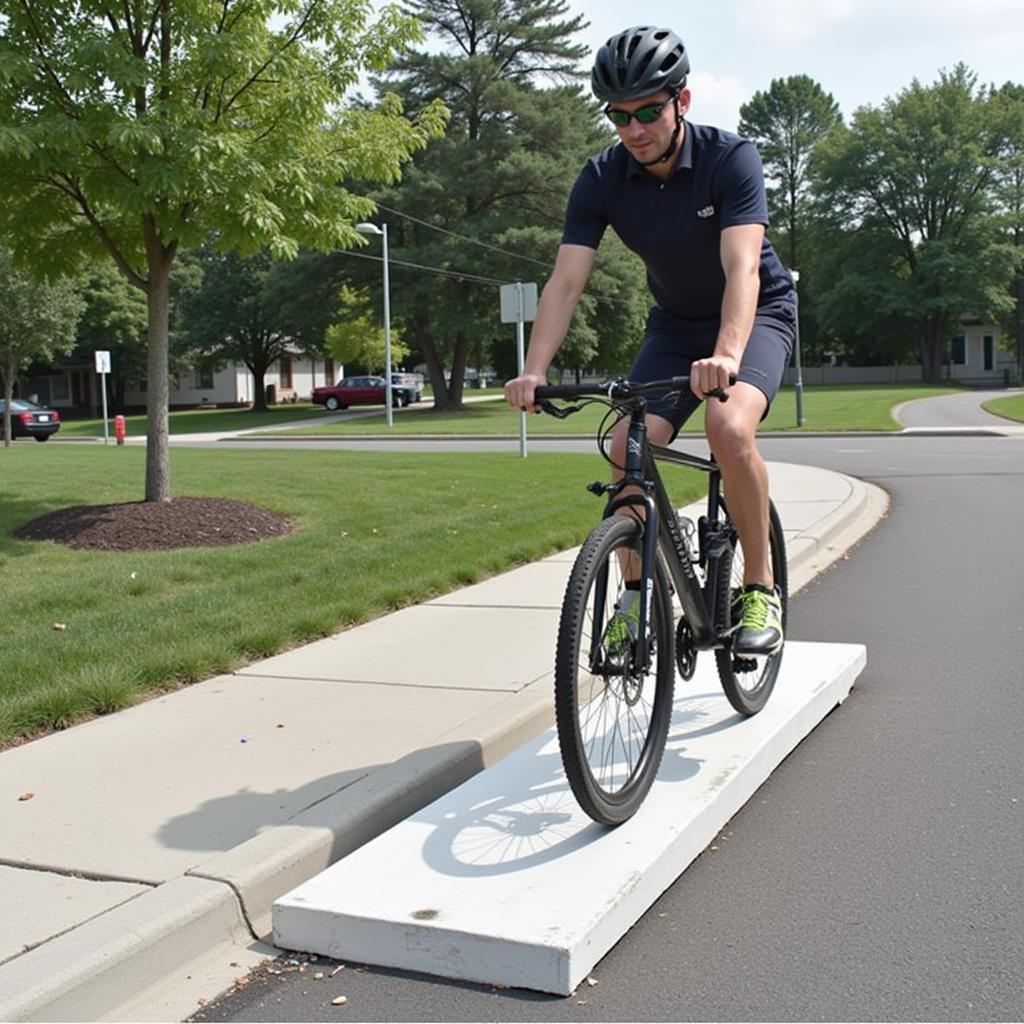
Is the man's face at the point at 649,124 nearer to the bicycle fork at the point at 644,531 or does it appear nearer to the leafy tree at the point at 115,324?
the bicycle fork at the point at 644,531

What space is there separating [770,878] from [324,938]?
1.33m

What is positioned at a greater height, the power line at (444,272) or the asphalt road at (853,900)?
the power line at (444,272)

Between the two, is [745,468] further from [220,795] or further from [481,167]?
[481,167]

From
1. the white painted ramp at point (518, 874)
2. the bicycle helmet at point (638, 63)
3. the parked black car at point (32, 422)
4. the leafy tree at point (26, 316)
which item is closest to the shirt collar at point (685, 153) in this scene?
the bicycle helmet at point (638, 63)

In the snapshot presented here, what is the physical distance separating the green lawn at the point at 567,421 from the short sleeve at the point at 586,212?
87.2 feet

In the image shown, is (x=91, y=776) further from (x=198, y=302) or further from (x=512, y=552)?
(x=198, y=302)

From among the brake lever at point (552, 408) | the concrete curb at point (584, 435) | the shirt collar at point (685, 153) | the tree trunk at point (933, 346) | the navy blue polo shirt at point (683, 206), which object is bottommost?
the concrete curb at point (584, 435)

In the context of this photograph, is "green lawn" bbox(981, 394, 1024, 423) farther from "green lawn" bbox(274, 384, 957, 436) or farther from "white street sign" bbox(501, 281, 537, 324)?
"white street sign" bbox(501, 281, 537, 324)

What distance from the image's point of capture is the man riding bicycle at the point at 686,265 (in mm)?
3953

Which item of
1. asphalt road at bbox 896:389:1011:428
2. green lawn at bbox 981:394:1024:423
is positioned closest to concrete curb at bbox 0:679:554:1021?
asphalt road at bbox 896:389:1011:428

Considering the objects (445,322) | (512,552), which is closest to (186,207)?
(512,552)

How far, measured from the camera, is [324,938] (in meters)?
3.22

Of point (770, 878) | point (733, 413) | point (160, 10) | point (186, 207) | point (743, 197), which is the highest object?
point (160, 10)

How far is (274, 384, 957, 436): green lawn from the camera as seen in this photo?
32.6m
